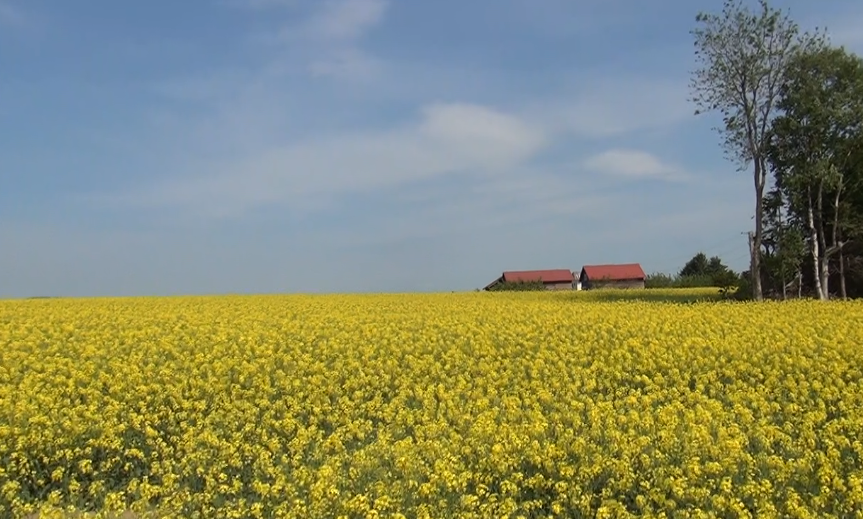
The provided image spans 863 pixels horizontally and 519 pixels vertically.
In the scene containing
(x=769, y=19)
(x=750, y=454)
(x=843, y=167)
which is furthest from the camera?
(x=843, y=167)

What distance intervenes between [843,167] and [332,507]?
26.9 metres

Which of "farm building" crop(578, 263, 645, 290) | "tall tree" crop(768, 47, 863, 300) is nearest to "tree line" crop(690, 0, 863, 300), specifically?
"tall tree" crop(768, 47, 863, 300)

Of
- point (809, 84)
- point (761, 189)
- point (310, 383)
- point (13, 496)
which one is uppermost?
point (809, 84)

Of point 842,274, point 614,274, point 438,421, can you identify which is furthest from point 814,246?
point 614,274

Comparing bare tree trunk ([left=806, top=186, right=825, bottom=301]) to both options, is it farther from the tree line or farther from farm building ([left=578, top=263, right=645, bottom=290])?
farm building ([left=578, top=263, right=645, bottom=290])

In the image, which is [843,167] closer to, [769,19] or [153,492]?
[769,19]

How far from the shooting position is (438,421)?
805 cm

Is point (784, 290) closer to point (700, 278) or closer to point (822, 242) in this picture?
point (822, 242)

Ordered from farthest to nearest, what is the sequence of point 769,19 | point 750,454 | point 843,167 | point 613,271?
1. point 613,271
2. point 843,167
3. point 769,19
4. point 750,454

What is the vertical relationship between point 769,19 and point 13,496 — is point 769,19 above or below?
above

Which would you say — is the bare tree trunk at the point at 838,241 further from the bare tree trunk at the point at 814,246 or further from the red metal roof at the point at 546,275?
the red metal roof at the point at 546,275

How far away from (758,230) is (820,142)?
3856 mm

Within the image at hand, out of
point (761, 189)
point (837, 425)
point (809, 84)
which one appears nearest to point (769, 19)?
point (809, 84)

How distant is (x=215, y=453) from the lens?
7.89 meters
